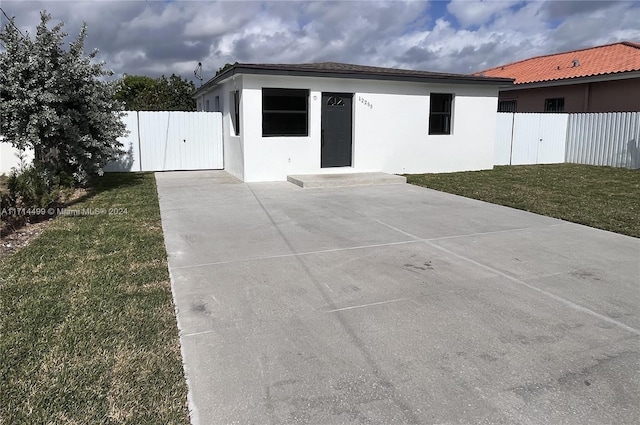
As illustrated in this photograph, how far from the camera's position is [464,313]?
12.7 ft

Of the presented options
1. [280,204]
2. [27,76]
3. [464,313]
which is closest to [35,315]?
[464,313]

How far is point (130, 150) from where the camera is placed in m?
14.4

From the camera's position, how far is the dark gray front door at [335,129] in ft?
41.6

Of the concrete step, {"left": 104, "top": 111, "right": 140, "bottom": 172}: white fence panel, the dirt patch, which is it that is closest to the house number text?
the concrete step

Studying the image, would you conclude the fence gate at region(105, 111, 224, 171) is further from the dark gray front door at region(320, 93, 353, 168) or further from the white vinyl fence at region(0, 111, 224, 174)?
the dark gray front door at region(320, 93, 353, 168)

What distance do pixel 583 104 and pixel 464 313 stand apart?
18.8 meters

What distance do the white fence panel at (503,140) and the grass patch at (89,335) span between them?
45.5ft

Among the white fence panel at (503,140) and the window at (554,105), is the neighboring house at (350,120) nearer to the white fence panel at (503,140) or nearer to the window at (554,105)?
the white fence panel at (503,140)

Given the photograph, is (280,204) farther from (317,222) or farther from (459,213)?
(459,213)

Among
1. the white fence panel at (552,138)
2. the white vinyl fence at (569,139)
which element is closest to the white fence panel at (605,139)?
the white vinyl fence at (569,139)

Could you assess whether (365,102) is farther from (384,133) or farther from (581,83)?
(581,83)

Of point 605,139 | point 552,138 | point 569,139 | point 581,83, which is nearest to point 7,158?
point 552,138

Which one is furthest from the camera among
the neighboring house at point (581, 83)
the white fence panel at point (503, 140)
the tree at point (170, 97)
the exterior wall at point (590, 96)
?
Result: the tree at point (170, 97)

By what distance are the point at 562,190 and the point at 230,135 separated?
29.6 ft
